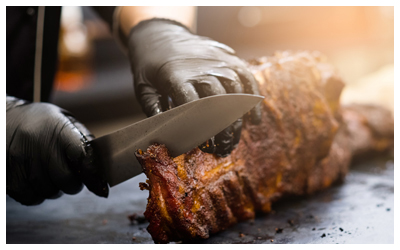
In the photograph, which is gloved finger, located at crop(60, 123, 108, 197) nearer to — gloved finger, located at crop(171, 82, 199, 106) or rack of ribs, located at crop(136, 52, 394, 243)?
rack of ribs, located at crop(136, 52, 394, 243)

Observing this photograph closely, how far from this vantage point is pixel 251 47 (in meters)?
2.48

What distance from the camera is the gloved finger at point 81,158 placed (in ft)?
3.80

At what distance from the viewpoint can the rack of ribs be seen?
109 cm

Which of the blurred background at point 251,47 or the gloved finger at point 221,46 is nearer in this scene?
the gloved finger at point 221,46

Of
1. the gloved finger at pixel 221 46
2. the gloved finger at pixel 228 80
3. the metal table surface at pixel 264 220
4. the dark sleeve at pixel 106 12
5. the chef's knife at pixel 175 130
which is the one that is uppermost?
the dark sleeve at pixel 106 12

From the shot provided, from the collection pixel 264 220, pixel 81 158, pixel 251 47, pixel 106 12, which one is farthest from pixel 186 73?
pixel 251 47

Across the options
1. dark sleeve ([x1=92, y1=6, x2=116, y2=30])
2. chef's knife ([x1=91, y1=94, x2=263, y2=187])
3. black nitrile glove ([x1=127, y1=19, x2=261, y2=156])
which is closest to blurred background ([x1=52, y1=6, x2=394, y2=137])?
black nitrile glove ([x1=127, y1=19, x2=261, y2=156])

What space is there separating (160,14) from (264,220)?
112 centimetres

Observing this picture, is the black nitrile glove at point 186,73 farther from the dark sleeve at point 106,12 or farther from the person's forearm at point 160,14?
the dark sleeve at point 106,12

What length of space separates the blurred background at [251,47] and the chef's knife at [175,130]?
0.47 meters

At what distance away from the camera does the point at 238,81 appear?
1.23 metres

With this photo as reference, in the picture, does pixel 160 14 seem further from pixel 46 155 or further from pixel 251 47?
pixel 251 47

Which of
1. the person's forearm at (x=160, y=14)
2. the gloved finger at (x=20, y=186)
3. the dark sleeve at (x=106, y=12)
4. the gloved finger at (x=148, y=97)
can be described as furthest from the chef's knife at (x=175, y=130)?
the dark sleeve at (x=106, y=12)

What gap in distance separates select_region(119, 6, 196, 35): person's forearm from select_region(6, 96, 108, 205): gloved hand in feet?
1.98
